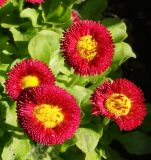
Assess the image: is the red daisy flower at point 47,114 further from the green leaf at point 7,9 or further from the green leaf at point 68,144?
the green leaf at point 7,9

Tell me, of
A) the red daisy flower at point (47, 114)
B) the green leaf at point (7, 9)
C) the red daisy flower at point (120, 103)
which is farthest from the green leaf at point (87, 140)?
the green leaf at point (7, 9)

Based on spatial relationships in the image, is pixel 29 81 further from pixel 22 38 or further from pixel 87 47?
pixel 22 38

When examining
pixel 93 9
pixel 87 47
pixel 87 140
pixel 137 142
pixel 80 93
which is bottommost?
pixel 137 142

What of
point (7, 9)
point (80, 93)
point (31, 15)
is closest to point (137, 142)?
point (80, 93)

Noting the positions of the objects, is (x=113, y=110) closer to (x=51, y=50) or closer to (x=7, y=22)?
(x=51, y=50)

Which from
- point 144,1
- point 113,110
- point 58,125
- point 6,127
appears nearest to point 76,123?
point 58,125
